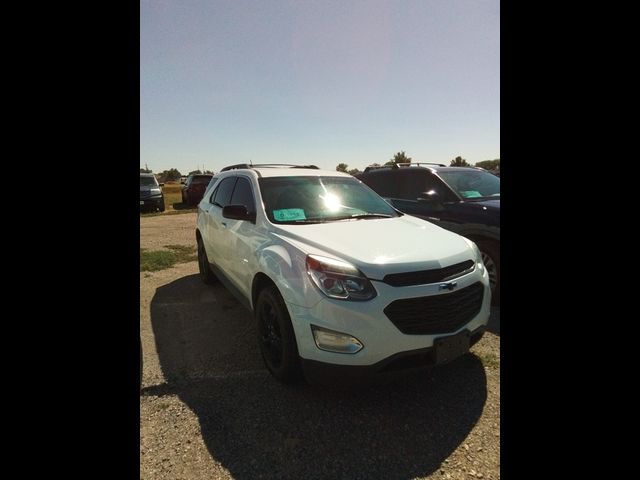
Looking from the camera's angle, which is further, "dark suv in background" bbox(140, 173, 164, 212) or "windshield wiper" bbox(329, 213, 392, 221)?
"dark suv in background" bbox(140, 173, 164, 212)

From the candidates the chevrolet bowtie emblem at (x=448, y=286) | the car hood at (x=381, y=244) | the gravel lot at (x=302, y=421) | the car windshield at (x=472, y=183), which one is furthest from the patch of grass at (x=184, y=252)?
the chevrolet bowtie emblem at (x=448, y=286)

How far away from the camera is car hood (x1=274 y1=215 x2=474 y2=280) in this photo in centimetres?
222

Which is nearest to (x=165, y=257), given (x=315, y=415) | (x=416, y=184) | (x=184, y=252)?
(x=184, y=252)

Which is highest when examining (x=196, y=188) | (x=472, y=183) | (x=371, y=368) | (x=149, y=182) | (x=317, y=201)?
(x=149, y=182)

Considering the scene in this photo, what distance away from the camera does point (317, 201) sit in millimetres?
3369

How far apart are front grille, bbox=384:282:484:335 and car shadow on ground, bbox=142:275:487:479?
311mm

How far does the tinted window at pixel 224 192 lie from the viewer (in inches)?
165

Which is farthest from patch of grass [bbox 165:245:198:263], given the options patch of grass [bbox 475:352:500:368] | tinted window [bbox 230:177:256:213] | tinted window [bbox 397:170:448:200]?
patch of grass [bbox 475:352:500:368]

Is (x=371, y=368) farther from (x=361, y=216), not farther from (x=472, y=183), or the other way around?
(x=472, y=183)

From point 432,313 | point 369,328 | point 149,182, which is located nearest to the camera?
point 369,328

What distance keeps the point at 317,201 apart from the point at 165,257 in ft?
15.1

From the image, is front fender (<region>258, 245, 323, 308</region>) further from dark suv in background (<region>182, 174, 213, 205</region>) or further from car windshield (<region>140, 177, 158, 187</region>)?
dark suv in background (<region>182, 174, 213, 205</region>)

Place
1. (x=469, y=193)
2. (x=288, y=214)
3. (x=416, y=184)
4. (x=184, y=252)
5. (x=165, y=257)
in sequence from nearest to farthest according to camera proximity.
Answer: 1. (x=288, y=214)
2. (x=469, y=193)
3. (x=416, y=184)
4. (x=165, y=257)
5. (x=184, y=252)

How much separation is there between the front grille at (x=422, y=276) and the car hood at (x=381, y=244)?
27 millimetres
